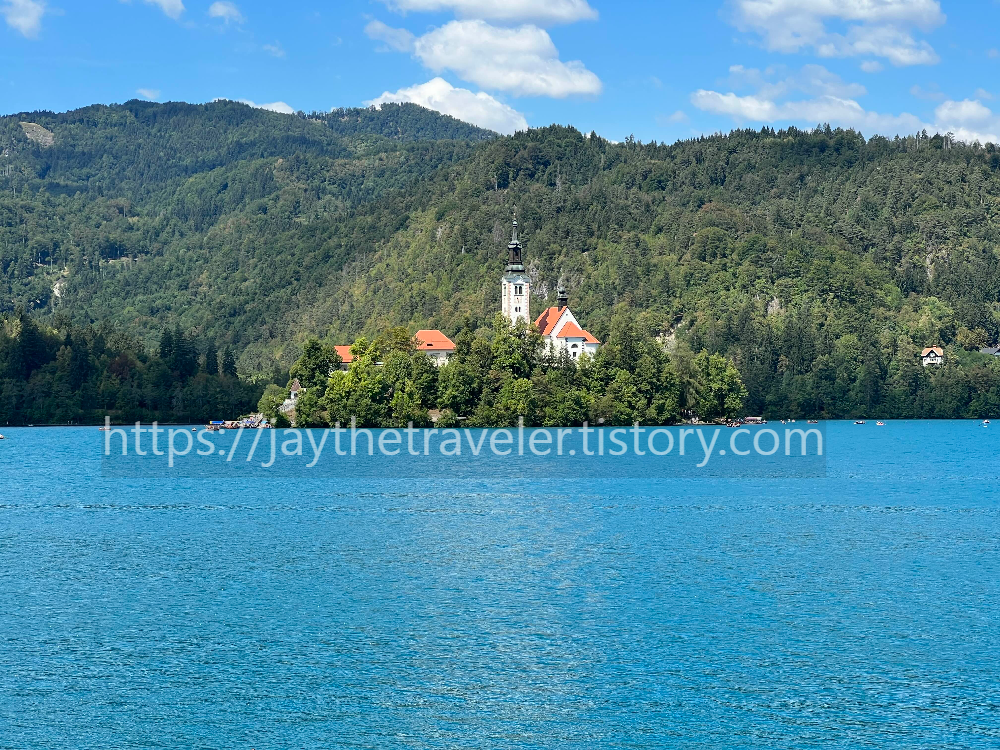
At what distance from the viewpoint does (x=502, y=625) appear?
146ft

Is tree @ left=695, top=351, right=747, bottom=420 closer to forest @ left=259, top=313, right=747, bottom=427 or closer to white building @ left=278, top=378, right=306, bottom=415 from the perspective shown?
forest @ left=259, top=313, right=747, bottom=427

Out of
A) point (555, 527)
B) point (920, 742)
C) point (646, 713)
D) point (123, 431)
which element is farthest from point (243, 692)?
point (123, 431)

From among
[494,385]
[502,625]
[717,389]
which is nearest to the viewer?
[502,625]

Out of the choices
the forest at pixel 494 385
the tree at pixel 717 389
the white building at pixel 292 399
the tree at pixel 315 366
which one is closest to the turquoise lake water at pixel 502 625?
the forest at pixel 494 385

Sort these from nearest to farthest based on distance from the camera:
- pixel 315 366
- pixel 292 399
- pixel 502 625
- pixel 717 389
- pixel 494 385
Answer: pixel 502 625
pixel 494 385
pixel 315 366
pixel 292 399
pixel 717 389

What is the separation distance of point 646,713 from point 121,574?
1226 inches

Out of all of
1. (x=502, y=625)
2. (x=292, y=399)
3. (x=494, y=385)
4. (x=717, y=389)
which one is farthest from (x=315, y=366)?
(x=502, y=625)

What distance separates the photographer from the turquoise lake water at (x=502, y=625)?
111 feet

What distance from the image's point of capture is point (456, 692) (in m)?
→ 36.5

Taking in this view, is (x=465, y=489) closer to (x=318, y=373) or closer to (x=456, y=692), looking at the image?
(x=456, y=692)

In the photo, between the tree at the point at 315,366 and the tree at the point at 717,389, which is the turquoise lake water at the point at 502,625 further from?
the tree at the point at 717,389

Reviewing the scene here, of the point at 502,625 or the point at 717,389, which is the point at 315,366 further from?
the point at 502,625

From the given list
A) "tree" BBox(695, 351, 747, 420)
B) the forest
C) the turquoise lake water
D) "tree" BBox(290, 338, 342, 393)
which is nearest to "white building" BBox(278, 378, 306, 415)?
the forest

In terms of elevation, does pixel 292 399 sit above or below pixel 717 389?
below
